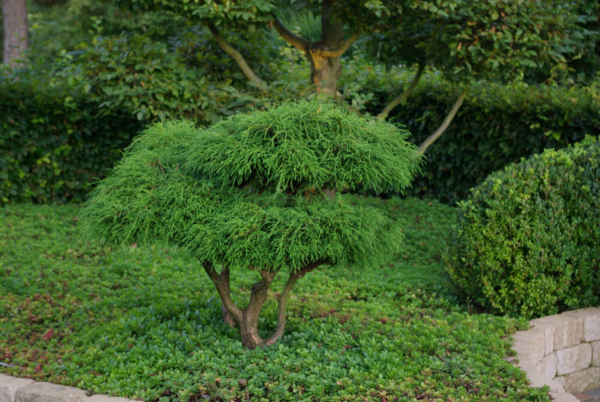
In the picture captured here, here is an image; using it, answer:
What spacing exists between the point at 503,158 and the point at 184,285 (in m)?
4.31

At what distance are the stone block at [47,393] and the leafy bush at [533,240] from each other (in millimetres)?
2885

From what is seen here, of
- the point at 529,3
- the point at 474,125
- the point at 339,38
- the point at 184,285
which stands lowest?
the point at 184,285

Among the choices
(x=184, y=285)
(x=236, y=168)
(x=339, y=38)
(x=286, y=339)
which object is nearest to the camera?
(x=236, y=168)

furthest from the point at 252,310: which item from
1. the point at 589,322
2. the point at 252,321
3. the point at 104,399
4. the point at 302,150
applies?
the point at 589,322

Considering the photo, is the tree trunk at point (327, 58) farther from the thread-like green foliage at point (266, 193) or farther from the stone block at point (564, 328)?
the stone block at point (564, 328)

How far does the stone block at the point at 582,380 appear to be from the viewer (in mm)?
4160

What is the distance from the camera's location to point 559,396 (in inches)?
123

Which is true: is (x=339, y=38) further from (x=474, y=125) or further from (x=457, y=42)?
(x=474, y=125)

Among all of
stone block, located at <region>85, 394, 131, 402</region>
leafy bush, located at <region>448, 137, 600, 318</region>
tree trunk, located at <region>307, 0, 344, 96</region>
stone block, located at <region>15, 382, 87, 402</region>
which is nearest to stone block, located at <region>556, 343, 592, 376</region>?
leafy bush, located at <region>448, 137, 600, 318</region>

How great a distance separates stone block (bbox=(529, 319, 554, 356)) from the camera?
395 centimetres

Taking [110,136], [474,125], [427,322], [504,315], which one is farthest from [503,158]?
[110,136]

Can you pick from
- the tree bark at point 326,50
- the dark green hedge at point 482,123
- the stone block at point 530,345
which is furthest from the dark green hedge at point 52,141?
the stone block at point 530,345

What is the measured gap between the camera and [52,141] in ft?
24.9

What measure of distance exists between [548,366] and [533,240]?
923mm
